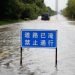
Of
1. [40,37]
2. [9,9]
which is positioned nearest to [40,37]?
[40,37]

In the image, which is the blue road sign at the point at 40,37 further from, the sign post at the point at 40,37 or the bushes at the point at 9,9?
the bushes at the point at 9,9

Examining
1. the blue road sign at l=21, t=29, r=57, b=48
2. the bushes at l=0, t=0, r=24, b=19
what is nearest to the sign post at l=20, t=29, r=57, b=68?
the blue road sign at l=21, t=29, r=57, b=48

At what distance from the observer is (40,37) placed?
13.4 metres

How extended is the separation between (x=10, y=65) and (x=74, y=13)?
385ft

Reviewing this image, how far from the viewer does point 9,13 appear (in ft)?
229

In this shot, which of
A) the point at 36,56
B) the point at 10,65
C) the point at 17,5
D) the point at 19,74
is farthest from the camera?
the point at 17,5

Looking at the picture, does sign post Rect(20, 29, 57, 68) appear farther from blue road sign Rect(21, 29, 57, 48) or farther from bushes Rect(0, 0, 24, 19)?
bushes Rect(0, 0, 24, 19)

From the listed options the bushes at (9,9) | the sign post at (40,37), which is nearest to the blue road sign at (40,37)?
the sign post at (40,37)

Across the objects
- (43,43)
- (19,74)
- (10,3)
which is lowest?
(19,74)

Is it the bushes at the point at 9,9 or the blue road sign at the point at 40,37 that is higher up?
the bushes at the point at 9,9

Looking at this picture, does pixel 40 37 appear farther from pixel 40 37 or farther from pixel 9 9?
pixel 9 9

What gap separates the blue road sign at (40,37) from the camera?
13.4 metres

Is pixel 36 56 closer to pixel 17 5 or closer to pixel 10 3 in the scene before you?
pixel 10 3

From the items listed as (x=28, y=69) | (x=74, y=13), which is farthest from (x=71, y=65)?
(x=74, y=13)
